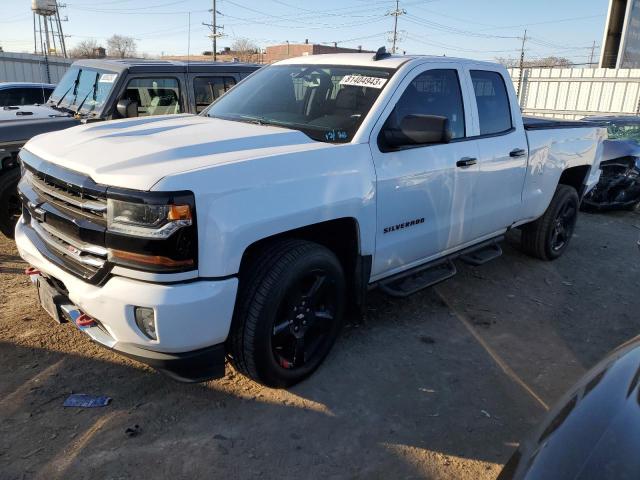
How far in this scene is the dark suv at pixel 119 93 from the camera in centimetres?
560

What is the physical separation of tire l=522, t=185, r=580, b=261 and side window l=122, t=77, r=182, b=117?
4349 millimetres

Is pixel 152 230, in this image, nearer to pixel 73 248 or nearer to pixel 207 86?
pixel 73 248

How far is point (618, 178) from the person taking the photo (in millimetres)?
8734

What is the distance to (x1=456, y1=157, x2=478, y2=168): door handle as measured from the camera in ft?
13.1

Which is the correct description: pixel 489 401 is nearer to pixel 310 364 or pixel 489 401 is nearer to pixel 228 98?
pixel 310 364

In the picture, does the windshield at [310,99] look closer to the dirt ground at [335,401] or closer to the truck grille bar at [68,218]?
the truck grille bar at [68,218]

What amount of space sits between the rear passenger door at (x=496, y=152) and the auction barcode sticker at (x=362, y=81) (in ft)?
3.47

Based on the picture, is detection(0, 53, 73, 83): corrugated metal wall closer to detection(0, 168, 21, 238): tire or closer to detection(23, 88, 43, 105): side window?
detection(23, 88, 43, 105): side window

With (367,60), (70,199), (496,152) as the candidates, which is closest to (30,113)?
(70,199)

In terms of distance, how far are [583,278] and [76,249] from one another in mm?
4943

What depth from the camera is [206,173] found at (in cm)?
258

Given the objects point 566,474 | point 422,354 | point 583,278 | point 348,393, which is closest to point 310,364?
point 348,393

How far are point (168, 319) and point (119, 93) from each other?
4433mm

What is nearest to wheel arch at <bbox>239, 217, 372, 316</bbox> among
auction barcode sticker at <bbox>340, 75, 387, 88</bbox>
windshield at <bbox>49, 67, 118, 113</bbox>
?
auction barcode sticker at <bbox>340, 75, 387, 88</bbox>
